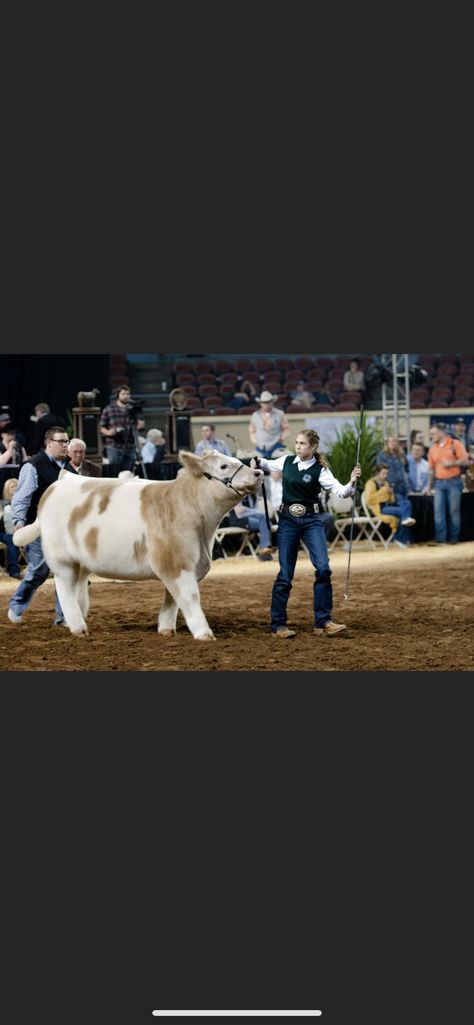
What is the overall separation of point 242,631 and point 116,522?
118 cm

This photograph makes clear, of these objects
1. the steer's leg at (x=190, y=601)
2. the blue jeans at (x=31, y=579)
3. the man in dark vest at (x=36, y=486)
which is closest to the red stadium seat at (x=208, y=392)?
the man in dark vest at (x=36, y=486)

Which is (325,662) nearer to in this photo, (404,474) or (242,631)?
(242,631)

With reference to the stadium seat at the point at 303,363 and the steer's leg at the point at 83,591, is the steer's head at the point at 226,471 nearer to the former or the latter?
the steer's leg at the point at 83,591

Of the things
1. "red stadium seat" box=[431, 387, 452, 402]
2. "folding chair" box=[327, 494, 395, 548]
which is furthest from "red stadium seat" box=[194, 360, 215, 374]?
"red stadium seat" box=[431, 387, 452, 402]

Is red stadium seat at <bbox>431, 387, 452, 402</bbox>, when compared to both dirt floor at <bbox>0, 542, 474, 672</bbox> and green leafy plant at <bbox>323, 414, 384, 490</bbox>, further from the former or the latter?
dirt floor at <bbox>0, 542, 474, 672</bbox>

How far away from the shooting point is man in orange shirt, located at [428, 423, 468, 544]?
12.8 m

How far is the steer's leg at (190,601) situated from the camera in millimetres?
A: 8742

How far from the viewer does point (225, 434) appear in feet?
38.2

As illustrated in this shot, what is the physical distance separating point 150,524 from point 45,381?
78.5 inches

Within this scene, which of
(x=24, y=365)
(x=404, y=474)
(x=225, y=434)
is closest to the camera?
(x=24, y=365)

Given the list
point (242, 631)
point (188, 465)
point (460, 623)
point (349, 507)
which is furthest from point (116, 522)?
point (349, 507)

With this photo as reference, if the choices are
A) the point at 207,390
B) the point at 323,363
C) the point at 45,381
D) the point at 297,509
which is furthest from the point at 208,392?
the point at 297,509

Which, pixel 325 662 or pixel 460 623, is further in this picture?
pixel 460 623

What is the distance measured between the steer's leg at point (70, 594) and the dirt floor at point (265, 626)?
102mm
